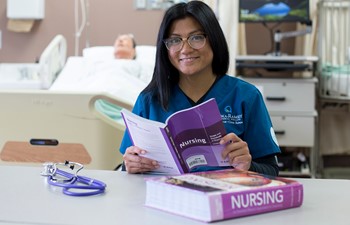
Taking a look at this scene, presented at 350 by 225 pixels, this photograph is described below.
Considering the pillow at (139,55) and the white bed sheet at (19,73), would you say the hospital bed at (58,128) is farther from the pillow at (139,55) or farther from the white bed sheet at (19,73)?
the white bed sheet at (19,73)

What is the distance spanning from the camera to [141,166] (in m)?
1.36

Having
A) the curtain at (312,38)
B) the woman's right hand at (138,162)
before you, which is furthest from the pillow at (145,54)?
the woman's right hand at (138,162)

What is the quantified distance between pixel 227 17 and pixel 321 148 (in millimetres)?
1178

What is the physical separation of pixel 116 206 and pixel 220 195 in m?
0.23

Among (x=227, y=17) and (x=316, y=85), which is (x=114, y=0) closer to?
(x=227, y=17)

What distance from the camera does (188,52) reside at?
5.04 feet

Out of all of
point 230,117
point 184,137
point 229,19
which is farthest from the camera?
point 229,19

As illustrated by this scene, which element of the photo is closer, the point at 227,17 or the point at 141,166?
the point at 141,166

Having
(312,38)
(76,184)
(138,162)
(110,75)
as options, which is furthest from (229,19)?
(76,184)

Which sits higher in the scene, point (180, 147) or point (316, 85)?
point (180, 147)

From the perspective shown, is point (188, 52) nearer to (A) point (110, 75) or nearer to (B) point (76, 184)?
(B) point (76, 184)

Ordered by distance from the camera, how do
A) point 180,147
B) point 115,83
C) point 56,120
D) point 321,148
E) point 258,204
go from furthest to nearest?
1. point 321,148
2. point 115,83
3. point 56,120
4. point 180,147
5. point 258,204

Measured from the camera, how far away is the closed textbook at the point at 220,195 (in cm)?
91

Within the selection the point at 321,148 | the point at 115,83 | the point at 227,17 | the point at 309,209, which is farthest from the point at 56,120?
the point at 321,148
